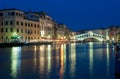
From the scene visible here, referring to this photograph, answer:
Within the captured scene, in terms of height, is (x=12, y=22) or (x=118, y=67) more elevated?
(x=12, y=22)

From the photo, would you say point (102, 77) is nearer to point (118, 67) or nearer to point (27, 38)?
point (118, 67)

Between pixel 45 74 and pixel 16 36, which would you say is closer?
pixel 45 74

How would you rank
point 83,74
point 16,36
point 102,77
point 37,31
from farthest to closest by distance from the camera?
point 37,31
point 16,36
point 83,74
point 102,77

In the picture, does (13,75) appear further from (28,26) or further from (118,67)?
(28,26)

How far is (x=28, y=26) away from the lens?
137m

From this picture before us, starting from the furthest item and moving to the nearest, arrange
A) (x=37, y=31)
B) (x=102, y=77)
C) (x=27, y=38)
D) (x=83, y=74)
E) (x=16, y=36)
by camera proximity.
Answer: (x=37, y=31) → (x=27, y=38) → (x=16, y=36) → (x=83, y=74) → (x=102, y=77)

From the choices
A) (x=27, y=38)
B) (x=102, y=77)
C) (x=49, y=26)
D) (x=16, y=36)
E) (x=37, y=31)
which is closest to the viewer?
(x=102, y=77)

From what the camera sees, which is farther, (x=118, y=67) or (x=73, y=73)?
(x=73, y=73)

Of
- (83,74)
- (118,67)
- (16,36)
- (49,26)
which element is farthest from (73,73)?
(49,26)

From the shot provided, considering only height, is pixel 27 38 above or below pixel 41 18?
below

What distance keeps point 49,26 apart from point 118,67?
156686mm

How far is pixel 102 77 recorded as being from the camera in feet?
78.2

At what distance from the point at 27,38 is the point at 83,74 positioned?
113 m

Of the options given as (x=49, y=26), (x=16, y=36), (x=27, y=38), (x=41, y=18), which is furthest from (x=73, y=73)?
(x=49, y=26)
